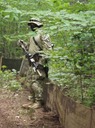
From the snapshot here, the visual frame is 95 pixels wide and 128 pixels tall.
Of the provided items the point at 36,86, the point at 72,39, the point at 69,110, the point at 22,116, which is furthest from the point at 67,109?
the point at 36,86

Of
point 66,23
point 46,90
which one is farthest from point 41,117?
point 66,23

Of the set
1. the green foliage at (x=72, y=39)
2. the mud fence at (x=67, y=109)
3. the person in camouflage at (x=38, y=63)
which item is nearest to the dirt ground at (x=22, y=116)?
the mud fence at (x=67, y=109)

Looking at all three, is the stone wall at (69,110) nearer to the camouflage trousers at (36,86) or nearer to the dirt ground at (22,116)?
the dirt ground at (22,116)

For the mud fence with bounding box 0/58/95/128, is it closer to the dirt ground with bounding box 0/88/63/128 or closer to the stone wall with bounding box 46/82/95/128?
the stone wall with bounding box 46/82/95/128

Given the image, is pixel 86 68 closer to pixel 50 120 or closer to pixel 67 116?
pixel 67 116

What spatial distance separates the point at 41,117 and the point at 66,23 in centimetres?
251

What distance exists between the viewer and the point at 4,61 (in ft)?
33.8

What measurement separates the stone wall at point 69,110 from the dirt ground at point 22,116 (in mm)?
187

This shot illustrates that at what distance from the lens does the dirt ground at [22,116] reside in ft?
16.0

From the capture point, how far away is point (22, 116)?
538 centimetres

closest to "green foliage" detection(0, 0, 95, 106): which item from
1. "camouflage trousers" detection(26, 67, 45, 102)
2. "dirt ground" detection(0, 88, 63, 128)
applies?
"dirt ground" detection(0, 88, 63, 128)

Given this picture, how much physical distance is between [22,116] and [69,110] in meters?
1.35

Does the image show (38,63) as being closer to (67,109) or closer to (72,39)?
(67,109)

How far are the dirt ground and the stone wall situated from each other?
0.19 meters
